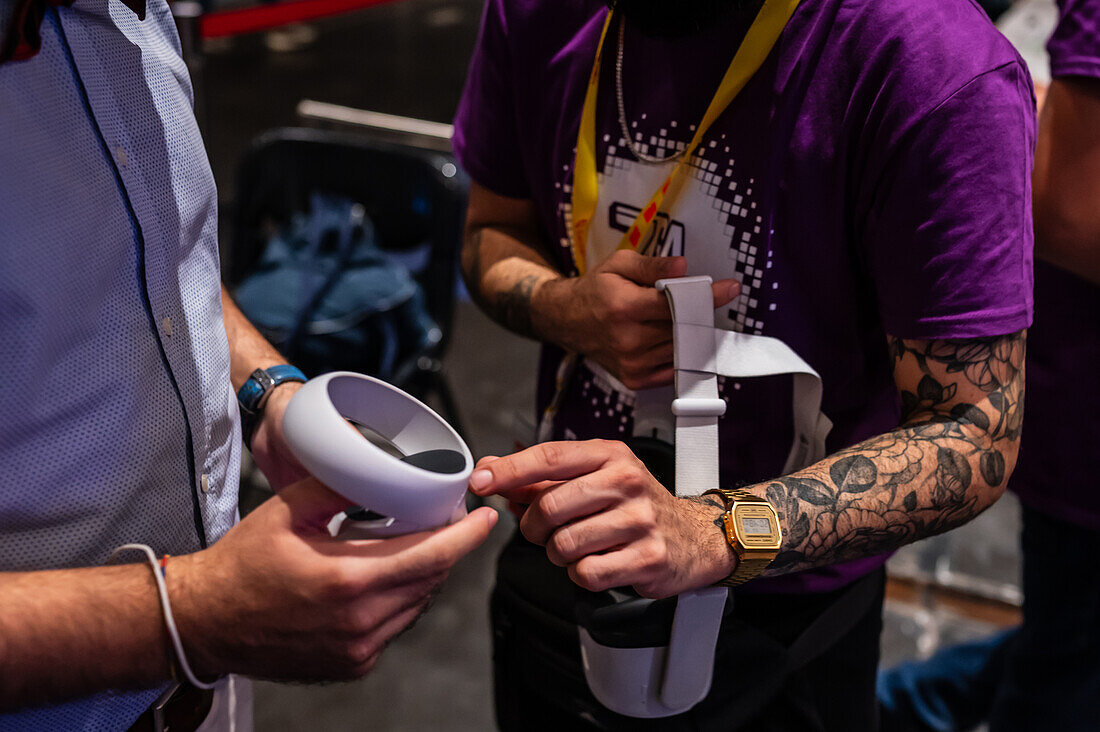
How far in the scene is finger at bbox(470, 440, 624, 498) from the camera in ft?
2.75

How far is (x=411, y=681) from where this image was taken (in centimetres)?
250

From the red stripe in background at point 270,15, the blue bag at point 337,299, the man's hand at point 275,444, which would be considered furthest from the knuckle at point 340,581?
the red stripe in background at point 270,15

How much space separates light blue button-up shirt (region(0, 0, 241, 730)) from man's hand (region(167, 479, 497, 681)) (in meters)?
0.16

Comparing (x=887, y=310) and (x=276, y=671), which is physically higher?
(x=887, y=310)

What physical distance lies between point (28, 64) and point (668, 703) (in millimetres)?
944

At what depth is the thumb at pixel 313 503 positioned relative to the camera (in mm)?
750

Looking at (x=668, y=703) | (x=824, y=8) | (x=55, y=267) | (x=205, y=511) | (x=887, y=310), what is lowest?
(x=668, y=703)

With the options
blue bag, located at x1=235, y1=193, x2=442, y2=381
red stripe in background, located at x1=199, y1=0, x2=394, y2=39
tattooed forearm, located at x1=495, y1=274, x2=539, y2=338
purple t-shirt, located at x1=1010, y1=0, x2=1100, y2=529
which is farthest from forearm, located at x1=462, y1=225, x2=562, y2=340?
red stripe in background, located at x1=199, y1=0, x2=394, y2=39

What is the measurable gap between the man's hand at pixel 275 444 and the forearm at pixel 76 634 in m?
0.28

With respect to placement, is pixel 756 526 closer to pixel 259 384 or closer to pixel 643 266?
pixel 643 266

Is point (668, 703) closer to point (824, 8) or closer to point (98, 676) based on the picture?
point (98, 676)

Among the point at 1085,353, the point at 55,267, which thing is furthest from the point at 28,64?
the point at 1085,353

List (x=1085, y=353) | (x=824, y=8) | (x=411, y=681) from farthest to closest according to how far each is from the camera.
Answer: (x=411, y=681) → (x=1085, y=353) → (x=824, y=8)

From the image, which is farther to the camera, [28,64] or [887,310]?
[887,310]
